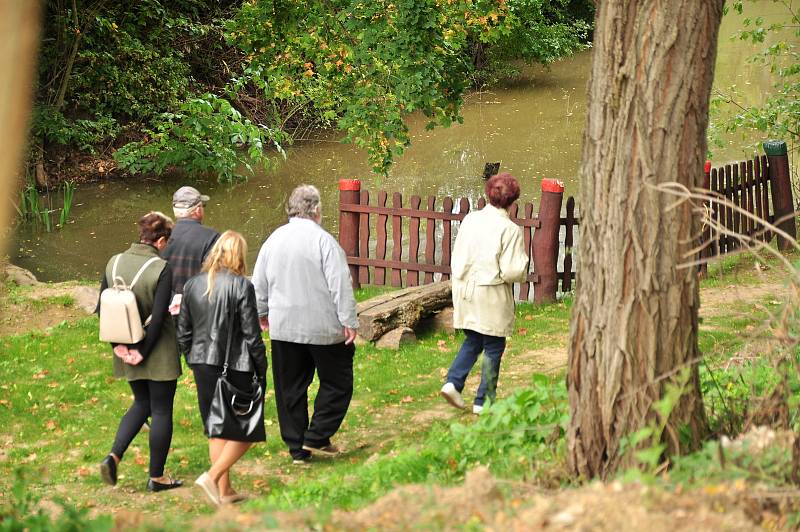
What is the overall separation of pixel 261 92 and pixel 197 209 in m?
19.0

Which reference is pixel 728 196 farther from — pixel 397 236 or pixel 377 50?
pixel 377 50

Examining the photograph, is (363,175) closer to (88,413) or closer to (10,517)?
(88,413)

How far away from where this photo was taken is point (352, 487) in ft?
18.0

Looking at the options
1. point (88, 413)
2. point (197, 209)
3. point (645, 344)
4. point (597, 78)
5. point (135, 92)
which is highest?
point (135, 92)

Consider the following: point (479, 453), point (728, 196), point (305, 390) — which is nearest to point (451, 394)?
point (305, 390)

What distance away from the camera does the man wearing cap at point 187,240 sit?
297 inches

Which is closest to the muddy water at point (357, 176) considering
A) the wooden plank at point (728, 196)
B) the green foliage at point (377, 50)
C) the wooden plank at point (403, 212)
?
the wooden plank at point (728, 196)

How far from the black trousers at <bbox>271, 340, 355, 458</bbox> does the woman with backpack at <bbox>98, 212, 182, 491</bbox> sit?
0.76 meters

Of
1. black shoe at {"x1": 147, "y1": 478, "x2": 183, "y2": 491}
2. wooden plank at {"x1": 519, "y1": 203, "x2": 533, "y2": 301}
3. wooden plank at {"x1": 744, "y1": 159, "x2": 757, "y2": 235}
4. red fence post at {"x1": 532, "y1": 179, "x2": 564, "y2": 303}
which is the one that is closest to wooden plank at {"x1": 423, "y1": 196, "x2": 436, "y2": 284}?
wooden plank at {"x1": 519, "y1": 203, "x2": 533, "y2": 301}

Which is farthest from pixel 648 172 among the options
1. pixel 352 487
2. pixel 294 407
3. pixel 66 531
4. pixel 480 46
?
pixel 480 46

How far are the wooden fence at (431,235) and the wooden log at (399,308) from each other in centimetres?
151

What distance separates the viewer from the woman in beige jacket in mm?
7043

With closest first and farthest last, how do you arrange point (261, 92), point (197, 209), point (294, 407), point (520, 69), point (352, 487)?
point (352, 487) < point (294, 407) < point (197, 209) < point (261, 92) < point (520, 69)

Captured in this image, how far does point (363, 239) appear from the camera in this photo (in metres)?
12.9
